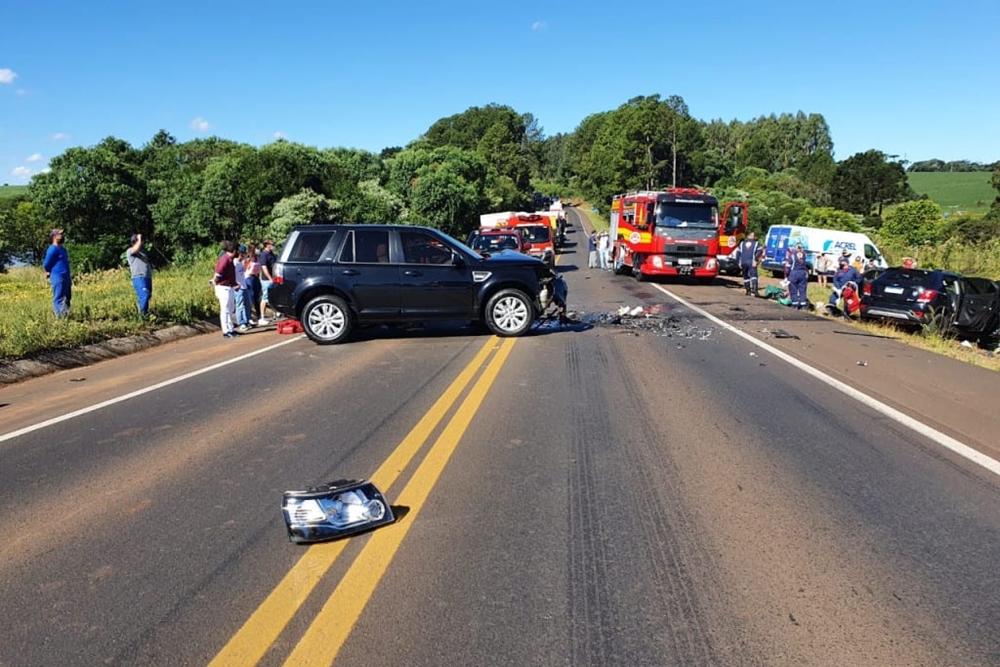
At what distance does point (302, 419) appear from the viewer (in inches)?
263

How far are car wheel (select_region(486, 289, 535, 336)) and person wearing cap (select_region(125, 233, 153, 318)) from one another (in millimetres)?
6349

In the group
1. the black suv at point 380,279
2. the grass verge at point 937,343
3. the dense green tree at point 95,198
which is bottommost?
the grass verge at point 937,343

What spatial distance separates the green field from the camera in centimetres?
9464

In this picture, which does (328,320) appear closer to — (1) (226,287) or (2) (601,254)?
(1) (226,287)

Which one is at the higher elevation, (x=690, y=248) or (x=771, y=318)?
(x=690, y=248)

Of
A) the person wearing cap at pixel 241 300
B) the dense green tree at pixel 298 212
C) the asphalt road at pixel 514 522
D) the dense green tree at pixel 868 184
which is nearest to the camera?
the asphalt road at pixel 514 522

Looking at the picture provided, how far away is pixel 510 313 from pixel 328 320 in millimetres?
3019

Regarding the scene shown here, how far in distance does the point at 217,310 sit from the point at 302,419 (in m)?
9.76

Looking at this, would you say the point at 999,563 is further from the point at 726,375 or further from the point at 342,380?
the point at 342,380

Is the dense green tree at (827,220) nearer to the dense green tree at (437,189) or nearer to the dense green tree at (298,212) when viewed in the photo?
the dense green tree at (437,189)

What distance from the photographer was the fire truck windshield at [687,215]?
22375mm

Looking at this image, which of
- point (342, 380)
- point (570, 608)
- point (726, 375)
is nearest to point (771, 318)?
point (726, 375)

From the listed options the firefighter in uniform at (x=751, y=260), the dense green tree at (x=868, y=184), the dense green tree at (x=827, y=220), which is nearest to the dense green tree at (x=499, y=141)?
the dense green tree at (x=827, y=220)

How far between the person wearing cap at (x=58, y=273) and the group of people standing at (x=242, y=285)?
2386 mm
